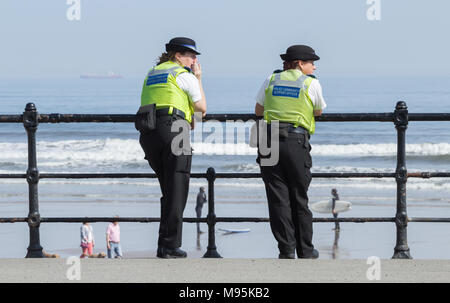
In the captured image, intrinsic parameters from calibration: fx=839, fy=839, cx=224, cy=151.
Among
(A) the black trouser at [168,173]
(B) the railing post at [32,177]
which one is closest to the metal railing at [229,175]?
(B) the railing post at [32,177]

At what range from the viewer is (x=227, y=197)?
2444 cm

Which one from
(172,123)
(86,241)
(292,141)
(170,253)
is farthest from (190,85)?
(86,241)

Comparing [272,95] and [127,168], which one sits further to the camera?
[127,168]

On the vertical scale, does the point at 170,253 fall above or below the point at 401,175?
below

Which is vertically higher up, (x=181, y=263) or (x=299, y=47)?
(x=299, y=47)

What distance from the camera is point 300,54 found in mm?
5961

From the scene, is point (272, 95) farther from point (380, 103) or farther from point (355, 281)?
point (380, 103)

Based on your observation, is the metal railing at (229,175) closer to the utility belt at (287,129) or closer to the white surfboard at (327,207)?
the utility belt at (287,129)

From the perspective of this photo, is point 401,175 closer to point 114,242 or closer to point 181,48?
point 181,48

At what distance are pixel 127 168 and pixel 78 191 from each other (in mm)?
7669

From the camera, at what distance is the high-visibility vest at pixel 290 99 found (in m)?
5.89

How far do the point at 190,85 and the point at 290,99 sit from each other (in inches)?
27.9
